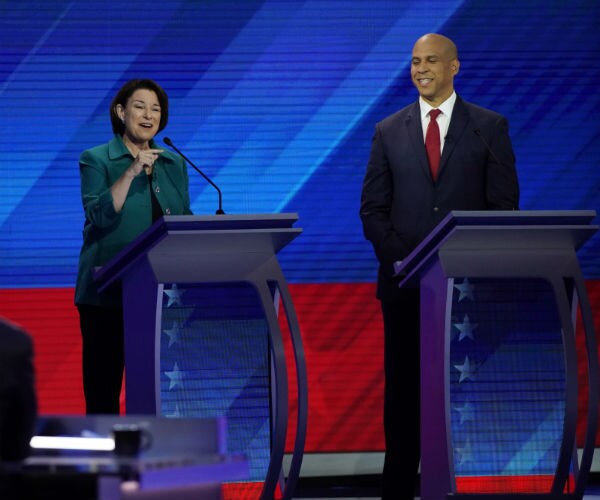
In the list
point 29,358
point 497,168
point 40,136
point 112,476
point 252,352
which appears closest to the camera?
point 112,476

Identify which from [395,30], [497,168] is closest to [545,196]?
[395,30]

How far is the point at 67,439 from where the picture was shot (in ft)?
7.22

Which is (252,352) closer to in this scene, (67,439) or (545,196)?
(67,439)

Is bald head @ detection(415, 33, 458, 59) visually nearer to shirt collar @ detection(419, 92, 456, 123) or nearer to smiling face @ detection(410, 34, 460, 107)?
smiling face @ detection(410, 34, 460, 107)

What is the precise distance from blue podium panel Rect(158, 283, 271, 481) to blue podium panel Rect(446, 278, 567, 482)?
560 mm

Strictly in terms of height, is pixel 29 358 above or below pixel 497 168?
below

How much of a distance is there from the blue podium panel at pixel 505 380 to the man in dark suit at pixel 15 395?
1.64 metres

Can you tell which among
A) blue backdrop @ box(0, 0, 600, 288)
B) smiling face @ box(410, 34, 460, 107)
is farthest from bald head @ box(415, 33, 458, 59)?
blue backdrop @ box(0, 0, 600, 288)

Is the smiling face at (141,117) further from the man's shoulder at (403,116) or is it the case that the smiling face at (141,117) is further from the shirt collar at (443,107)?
the shirt collar at (443,107)

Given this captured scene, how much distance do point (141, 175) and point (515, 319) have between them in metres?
1.26

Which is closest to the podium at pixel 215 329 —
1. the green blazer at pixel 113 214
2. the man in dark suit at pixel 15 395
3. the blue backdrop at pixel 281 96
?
the green blazer at pixel 113 214

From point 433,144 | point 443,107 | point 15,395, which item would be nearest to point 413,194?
point 433,144

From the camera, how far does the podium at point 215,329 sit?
11.2ft

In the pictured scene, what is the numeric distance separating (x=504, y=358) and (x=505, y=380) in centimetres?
6
